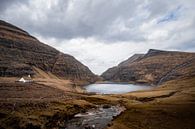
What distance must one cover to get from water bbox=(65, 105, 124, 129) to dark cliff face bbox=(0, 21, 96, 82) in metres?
77.8

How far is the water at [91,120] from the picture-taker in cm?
3388

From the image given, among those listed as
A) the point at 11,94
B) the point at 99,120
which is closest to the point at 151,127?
the point at 99,120

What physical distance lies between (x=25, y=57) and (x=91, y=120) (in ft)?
408

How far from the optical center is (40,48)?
576 feet

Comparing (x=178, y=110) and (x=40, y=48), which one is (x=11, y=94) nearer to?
(x=178, y=110)

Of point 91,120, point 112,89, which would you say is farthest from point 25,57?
point 91,120

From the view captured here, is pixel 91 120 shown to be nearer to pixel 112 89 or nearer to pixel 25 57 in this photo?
pixel 112 89

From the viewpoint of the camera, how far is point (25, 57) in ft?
502

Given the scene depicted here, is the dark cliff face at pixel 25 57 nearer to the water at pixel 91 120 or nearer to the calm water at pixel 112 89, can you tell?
the calm water at pixel 112 89

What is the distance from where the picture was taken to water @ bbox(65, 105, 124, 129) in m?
33.9

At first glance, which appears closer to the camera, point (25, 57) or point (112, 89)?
→ point (112, 89)

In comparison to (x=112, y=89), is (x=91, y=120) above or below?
below

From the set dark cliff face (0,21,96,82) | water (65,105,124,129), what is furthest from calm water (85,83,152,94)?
water (65,105,124,129)

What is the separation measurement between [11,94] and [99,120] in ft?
91.8
